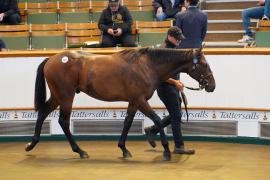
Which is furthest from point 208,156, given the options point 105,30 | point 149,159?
point 105,30

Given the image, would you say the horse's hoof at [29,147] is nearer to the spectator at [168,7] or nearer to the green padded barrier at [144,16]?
the spectator at [168,7]

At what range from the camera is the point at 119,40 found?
12125 mm

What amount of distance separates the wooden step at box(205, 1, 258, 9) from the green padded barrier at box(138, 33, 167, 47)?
3.28 m

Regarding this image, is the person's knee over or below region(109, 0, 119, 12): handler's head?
below

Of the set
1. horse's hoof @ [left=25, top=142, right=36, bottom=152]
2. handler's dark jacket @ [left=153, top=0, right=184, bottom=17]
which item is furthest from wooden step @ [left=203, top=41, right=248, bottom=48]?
horse's hoof @ [left=25, top=142, right=36, bottom=152]

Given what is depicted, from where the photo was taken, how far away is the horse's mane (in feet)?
28.6

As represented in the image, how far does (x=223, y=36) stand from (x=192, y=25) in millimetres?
4648

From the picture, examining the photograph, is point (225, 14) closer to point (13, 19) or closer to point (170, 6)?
point (170, 6)

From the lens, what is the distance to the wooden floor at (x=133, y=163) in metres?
7.98

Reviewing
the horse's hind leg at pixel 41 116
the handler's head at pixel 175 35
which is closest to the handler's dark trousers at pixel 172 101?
the handler's head at pixel 175 35

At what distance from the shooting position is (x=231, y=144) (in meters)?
9.89

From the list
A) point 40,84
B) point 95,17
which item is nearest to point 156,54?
point 40,84

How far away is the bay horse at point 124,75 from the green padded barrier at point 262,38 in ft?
7.78

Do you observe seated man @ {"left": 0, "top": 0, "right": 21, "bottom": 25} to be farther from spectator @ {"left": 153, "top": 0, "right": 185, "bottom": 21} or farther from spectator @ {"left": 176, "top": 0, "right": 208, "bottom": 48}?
spectator @ {"left": 176, "top": 0, "right": 208, "bottom": 48}
